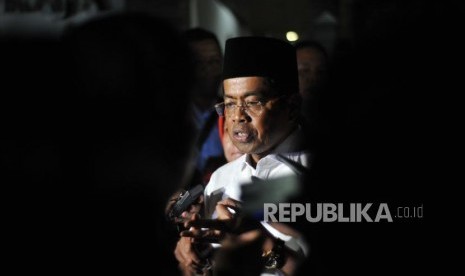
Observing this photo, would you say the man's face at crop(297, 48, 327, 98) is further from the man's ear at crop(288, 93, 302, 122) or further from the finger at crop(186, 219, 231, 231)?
the finger at crop(186, 219, 231, 231)

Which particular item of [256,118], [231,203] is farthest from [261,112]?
[231,203]

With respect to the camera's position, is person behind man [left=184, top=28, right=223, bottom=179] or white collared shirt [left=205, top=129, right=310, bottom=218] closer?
white collared shirt [left=205, top=129, right=310, bottom=218]

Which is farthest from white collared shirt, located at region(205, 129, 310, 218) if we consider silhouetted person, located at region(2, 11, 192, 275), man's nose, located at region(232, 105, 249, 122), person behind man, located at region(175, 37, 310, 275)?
silhouetted person, located at region(2, 11, 192, 275)

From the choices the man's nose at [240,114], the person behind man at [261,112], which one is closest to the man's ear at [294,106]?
the person behind man at [261,112]

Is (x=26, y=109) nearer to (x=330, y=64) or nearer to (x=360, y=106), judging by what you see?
(x=360, y=106)

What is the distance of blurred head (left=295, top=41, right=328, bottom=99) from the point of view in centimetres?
206

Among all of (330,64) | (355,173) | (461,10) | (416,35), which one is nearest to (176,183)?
(355,173)

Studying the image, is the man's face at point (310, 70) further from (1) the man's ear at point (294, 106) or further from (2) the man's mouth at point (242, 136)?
(2) the man's mouth at point (242, 136)

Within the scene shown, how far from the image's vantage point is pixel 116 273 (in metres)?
1.11

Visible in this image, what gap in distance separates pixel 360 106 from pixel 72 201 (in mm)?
883

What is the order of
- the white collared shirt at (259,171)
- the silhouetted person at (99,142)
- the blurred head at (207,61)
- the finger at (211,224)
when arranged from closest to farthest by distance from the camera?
the silhouetted person at (99,142) < the finger at (211,224) < the white collared shirt at (259,171) < the blurred head at (207,61)
